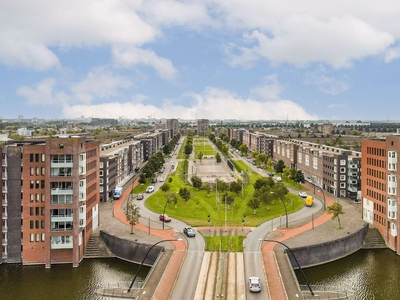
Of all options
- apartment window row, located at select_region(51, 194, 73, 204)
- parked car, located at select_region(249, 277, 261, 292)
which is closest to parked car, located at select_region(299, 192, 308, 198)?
parked car, located at select_region(249, 277, 261, 292)

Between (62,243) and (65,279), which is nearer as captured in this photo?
(65,279)

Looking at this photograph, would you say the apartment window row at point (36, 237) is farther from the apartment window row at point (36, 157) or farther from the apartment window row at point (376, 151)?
the apartment window row at point (376, 151)

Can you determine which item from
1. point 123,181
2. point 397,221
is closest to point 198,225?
point 397,221

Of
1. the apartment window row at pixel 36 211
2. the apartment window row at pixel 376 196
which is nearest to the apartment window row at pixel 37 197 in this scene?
the apartment window row at pixel 36 211

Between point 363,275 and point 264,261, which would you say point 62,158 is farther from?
point 363,275

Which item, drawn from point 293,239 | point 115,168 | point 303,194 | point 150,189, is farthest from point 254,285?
point 115,168

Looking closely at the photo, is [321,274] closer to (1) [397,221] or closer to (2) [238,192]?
(1) [397,221]

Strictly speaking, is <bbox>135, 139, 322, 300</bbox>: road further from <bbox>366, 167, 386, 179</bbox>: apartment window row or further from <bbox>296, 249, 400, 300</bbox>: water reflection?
<bbox>366, 167, 386, 179</bbox>: apartment window row
